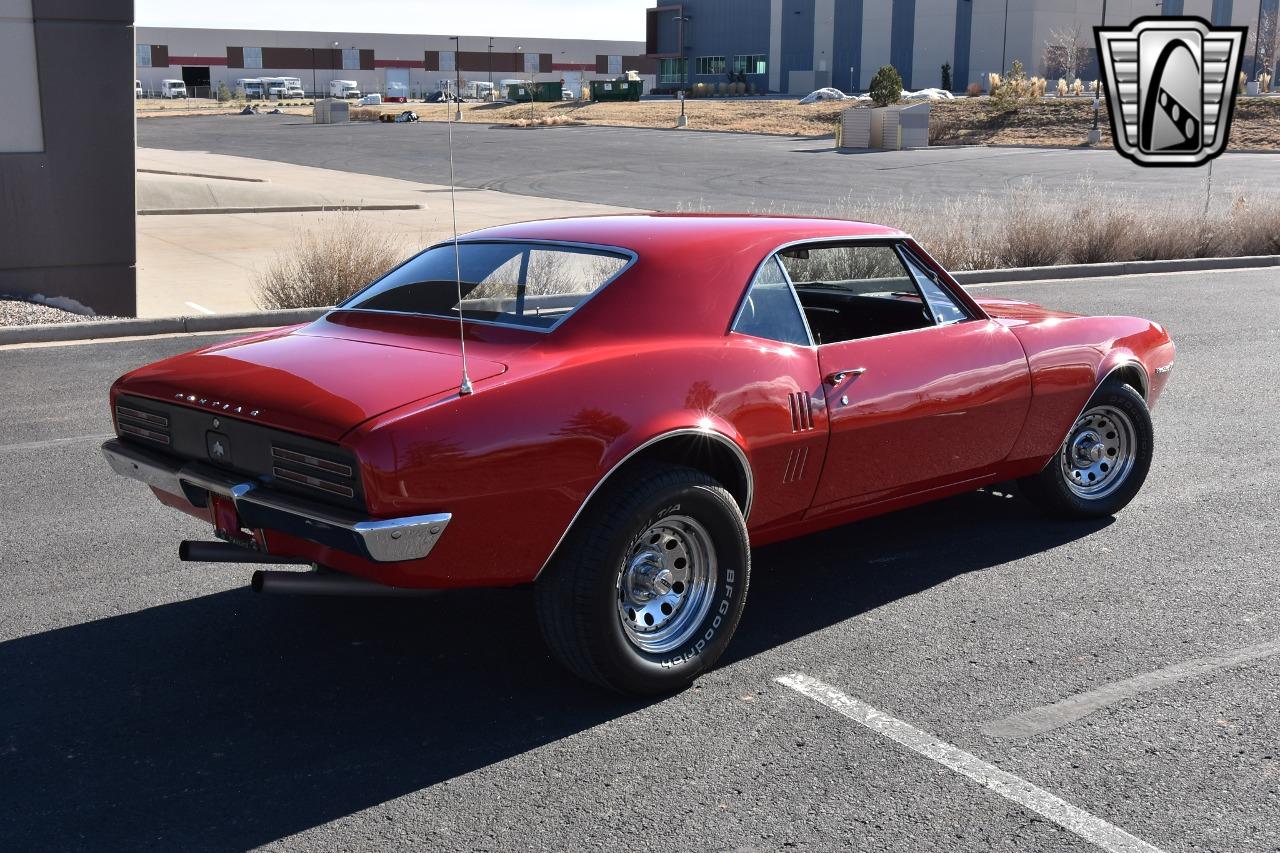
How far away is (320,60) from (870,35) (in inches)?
2440

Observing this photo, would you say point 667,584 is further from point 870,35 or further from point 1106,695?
point 870,35

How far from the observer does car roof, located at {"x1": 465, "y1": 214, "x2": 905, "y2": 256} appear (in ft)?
15.3

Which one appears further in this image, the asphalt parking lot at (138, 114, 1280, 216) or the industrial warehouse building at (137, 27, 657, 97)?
the industrial warehouse building at (137, 27, 657, 97)

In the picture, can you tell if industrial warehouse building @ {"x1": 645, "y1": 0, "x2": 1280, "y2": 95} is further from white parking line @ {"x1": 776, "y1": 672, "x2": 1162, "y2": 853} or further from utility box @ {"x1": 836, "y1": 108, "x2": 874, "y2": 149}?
white parking line @ {"x1": 776, "y1": 672, "x2": 1162, "y2": 853}

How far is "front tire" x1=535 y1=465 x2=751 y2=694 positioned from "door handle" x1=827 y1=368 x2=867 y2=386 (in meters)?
0.72

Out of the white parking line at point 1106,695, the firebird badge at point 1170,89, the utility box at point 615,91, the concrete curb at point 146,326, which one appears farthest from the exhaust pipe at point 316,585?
the utility box at point 615,91

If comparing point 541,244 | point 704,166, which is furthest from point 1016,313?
point 704,166

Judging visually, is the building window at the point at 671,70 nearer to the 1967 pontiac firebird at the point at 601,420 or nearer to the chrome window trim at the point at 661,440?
the 1967 pontiac firebird at the point at 601,420

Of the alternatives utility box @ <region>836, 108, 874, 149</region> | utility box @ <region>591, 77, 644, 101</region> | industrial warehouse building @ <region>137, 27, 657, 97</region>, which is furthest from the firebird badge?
industrial warehouse building @ <region>137, 27, 657, 97</region>

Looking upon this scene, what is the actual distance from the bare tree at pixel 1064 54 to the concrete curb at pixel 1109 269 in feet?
211

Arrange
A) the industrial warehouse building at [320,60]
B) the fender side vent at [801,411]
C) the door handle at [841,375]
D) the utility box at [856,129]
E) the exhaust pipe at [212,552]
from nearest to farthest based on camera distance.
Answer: the exhaust pipe at [212,552]
the fender side vent at [801,411]
the door handle at [841,375]
the utility box at [856,129]
the industrial warehouse building at [320,60]

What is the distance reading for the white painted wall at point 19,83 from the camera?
11.3m

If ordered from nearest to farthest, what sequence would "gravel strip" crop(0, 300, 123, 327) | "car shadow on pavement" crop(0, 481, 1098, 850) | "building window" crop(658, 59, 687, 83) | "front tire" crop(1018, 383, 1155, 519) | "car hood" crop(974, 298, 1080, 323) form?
"car shadow on pavement" crop(0, 481, 1098, 850)
"car hood" crop(974, 298, 1080, 323)
"front tire" crop(1018, 383, 1155, 519)
"gravel strip" crop(0, 300, 123, 327)
"building window" crop(658, 59, 687, 83)

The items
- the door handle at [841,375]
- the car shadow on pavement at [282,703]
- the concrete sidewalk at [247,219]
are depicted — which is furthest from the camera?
the concrete sidewalk at [247,219]
